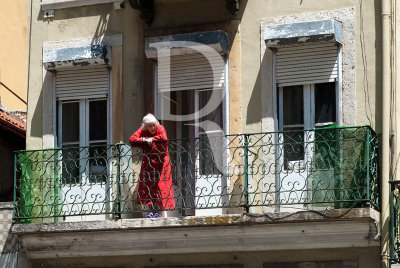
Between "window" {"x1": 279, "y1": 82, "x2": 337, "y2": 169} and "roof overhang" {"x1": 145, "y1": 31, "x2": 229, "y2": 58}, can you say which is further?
"roof overhang" {"x1": 145, "y1": 31, "x2": 229, "y2": 58}

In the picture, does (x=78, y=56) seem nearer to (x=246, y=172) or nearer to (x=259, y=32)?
(x=259, y=32)

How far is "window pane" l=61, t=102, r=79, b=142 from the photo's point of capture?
20000 millimetres

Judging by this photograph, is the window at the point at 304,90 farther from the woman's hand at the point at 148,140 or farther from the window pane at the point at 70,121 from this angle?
the window pane at the point at 70,121

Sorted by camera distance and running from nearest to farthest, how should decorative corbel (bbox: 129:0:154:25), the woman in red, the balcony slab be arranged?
the balcony slab < the woman in red < decorative corbel (bbox: 129:0:154:25)

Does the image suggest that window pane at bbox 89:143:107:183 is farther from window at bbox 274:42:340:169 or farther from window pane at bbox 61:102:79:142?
window at bbox 274:42:340:169

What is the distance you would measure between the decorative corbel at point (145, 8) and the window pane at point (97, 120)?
4.48 ft

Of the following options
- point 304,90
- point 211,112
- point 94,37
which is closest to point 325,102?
point 304,90

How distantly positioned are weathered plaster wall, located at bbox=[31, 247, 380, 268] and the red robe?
77cm

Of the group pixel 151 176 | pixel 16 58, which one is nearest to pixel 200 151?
pixel 151 176

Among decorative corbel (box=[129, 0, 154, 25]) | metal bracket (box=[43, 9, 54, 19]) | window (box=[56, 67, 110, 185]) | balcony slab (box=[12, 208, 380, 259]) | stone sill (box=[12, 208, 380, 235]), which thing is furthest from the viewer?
metal bracket (box=[43, 9, 54, 19])

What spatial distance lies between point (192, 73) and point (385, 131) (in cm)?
298

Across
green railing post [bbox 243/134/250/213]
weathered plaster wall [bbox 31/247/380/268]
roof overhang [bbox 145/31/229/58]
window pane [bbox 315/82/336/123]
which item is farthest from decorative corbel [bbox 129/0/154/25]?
weathered plaster wall [bbox 31/247/380/268]

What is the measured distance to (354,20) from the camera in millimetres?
18312

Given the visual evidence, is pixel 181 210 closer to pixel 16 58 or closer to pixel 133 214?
pixel 133 214
